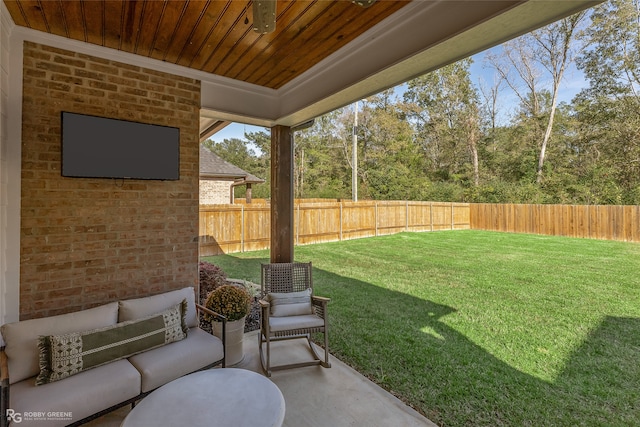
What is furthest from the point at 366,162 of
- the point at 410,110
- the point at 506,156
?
the point at 506,156

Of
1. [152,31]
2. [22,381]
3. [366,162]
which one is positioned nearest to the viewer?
[22,381]

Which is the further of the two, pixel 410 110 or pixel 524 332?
pixel 410 110

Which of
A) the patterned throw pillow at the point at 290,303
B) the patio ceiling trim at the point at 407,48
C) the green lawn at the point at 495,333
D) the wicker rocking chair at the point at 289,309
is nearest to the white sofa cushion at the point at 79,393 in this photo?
the wicker rocking chair at the point at 289,309

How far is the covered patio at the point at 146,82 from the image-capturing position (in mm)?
2129

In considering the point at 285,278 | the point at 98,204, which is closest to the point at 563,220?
the point at 285,278

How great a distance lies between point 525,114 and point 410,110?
247 inches

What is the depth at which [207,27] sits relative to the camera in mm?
2414

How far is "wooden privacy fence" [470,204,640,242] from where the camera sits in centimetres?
976

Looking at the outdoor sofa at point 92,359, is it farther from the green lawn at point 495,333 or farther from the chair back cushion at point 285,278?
the green lawn at point 495,333

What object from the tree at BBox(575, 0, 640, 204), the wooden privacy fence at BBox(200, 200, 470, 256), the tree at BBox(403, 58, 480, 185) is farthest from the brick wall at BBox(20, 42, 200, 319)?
the tree at BBox(403, 58, 480, 185)

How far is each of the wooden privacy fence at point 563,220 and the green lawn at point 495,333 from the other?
3.43 m

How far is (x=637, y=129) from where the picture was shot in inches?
459

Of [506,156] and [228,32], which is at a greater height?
[506,156]

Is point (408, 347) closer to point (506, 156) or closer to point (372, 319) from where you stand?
point (372, 319)
